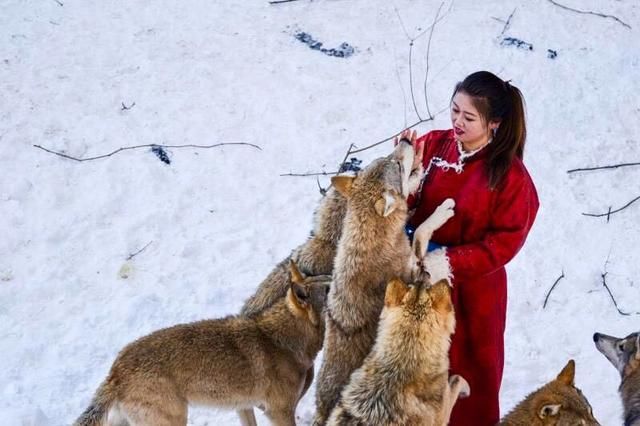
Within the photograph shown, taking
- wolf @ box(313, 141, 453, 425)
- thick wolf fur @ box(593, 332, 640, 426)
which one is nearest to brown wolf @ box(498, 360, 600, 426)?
thick wolf fur @ box(593, 332, 640, 426)

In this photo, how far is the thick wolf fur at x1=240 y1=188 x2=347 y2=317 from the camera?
528 cm

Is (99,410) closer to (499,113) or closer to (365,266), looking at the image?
(365,266)

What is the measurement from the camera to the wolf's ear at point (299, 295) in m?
5.03

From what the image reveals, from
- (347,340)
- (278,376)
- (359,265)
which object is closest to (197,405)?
(278,376)

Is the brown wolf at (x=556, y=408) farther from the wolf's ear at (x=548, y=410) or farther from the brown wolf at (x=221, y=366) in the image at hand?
the brown wolf at (x=221, y=366)

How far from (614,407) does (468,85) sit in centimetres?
349

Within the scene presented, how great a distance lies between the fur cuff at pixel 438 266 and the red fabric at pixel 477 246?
0.03 metres

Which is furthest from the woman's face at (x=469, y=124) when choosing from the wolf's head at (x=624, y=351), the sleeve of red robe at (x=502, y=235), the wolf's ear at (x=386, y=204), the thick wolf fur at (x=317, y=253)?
the wolf's head at (x=624, y=351)

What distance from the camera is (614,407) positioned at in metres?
5.94

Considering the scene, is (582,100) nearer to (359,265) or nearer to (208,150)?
(208,150)

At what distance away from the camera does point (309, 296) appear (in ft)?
16.7

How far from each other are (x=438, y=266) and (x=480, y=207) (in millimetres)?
464

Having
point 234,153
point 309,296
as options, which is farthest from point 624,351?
point 234,153

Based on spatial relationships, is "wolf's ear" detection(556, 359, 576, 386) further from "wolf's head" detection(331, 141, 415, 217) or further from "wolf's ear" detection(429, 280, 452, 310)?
"wolf's head" detection(331, 141, 415, 217)
